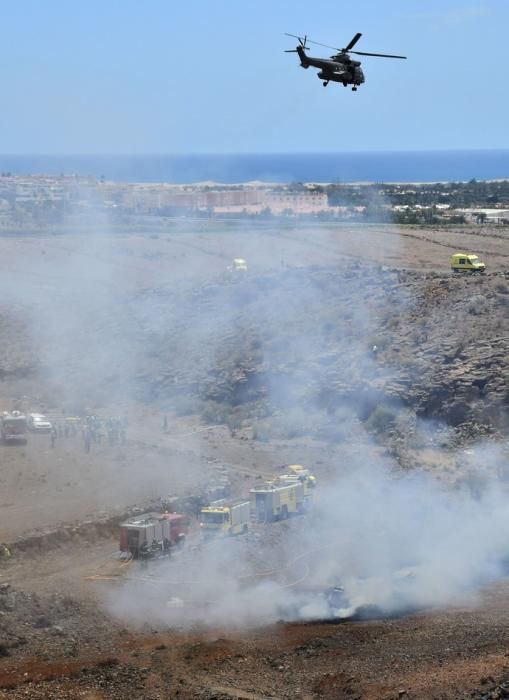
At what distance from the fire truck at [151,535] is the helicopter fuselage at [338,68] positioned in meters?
12.3

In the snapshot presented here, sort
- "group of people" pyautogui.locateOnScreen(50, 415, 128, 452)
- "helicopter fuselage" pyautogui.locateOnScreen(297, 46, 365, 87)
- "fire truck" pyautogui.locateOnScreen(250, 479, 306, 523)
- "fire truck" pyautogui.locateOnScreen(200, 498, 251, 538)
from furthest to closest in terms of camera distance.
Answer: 1. "group of people" pyautogui.locateOnScreen(50, 415, 128, 452)
2. "fire truck" pyautogui.locateOnScreen(250, 479, 306, 523)
3. "fire truck" pyautogui.locateOnScreen(200, 498, 251, 538)
4. "helicopter fuselage" pyautogui.locateOnScreen(297, 46, 365, 87)

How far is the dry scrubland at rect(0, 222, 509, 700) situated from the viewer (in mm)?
26234

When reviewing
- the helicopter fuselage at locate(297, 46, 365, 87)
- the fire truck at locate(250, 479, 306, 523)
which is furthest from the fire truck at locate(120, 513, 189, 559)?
the helicopter fuselage at locate(297, 46, 365, 87)

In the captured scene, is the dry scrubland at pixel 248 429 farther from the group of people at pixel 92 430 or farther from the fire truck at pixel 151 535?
the fire truck at pixel 151 535

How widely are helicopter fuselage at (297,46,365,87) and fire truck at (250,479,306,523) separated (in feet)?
39.3

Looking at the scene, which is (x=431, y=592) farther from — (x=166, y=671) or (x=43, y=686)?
(x=43, y=686)

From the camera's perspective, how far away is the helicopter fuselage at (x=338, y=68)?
30188 millimetres

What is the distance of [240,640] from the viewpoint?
89.7 feet

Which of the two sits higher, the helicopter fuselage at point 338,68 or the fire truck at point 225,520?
the helicopter fuselage at point 338,68

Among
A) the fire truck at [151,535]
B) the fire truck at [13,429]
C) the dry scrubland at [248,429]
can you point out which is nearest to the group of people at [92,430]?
the dry scrubland at [248,429]

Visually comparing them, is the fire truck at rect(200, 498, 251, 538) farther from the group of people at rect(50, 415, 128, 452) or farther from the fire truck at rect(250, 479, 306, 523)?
the group of people at rect(50, 415, 128, 452)

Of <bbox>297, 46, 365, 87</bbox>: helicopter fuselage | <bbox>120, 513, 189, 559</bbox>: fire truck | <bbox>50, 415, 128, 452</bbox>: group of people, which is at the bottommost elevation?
<bbox>50, 415, 128, 452</bbox>: group of people

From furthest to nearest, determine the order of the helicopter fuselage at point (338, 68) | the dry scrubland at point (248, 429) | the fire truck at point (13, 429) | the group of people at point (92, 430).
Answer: the fire truck at point (13, 429), the group of people at point (92, 430), the helicopter fuselage at point (338, 68), the dry scrubland at point (248, 429)

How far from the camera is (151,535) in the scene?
32.8 metres
